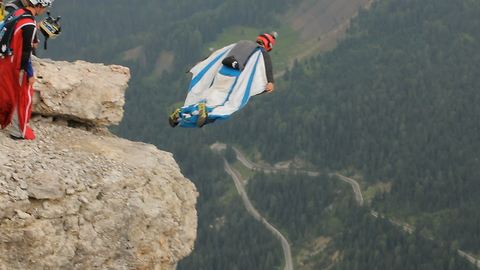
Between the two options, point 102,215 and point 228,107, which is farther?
point 228,107

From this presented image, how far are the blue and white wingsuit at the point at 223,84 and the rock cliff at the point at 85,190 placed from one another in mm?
2081

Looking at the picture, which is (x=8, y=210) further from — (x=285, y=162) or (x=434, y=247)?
(x=285, y=162)

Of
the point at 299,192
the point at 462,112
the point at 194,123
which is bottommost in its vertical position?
the point at 194,123

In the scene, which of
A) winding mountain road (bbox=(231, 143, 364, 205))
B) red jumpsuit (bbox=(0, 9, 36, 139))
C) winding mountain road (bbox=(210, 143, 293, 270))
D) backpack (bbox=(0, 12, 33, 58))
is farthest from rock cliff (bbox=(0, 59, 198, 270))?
winding mountain road (bbox=(231, 143, 364, 205))

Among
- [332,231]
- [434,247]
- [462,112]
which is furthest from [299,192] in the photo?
[462,112]

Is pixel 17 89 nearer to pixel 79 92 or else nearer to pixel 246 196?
pixel 79 92

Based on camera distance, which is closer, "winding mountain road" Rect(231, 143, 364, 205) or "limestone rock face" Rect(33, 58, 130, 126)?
"limestone rock face" Rect(33, 58, 130, 126)

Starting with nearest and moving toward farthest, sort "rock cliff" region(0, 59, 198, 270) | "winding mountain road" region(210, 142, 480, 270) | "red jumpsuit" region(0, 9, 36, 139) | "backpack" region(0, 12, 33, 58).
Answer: "rock cliff" region(0, 59, 198, 270) < "backpack" region(0, 12, 33, 58) < "red jumpsuit" region(0, 9, 36, 139) < "winding mountain road" region(210, 142, 480, 270)

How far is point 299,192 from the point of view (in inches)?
6644

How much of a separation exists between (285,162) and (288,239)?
40.7m

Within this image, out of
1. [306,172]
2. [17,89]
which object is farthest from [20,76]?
[306,172]

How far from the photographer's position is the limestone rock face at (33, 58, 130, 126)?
18000mm

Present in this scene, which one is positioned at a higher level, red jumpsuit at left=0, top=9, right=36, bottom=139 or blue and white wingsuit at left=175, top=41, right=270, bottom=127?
blue and white wingsuit at left=175, top=41, right=270, bottom=127

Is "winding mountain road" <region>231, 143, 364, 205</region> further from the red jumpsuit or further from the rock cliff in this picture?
the red jumpsuit
